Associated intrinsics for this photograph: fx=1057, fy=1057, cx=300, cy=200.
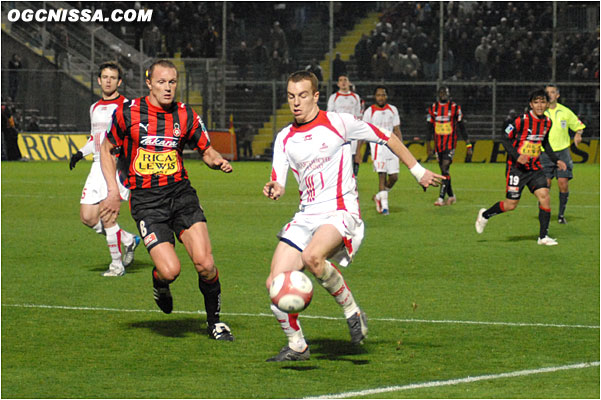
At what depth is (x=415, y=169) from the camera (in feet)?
24.8

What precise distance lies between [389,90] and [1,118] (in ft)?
40.3

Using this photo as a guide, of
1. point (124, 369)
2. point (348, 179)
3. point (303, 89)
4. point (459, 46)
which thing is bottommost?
point (124, 369)

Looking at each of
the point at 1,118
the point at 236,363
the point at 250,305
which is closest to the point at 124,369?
the point at 236,363

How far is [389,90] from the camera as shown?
113 feet

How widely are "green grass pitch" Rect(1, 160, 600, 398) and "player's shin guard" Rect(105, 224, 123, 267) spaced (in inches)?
13.3

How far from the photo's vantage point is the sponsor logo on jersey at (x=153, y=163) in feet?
26.8

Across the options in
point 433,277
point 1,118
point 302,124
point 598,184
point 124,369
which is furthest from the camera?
point 1,118

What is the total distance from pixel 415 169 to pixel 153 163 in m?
2.06

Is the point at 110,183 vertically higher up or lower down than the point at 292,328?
higher up

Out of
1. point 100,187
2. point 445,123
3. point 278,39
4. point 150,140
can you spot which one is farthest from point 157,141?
point 278,39

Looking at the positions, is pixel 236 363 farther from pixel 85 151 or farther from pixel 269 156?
pixel 269 156

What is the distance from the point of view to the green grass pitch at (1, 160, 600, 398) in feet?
22.2

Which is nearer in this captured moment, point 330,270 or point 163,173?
point 330,270

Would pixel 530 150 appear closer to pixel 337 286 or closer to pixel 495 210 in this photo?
pixel 495 210
